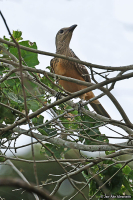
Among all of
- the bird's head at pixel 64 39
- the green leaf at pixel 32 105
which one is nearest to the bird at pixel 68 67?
the bird's head at pixel 64 39

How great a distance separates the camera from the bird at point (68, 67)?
13.1ft

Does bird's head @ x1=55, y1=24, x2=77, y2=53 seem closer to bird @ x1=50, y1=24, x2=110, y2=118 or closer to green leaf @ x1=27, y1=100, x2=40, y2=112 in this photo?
bird @ x1=50, y1=24, x2=110, y2=118

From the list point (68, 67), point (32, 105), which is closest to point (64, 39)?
point (68, 67)

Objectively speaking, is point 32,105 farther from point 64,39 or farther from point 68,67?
point 64,39

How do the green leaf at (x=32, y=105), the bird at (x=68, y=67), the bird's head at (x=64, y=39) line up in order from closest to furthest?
1. the green leaf at (x=32, y=105)
2. the bird at (x=68, y=67)
3. the bird's head at (x=64, y=39)

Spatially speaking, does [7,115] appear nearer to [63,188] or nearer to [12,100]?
[12,100]

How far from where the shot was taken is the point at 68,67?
4047 mm

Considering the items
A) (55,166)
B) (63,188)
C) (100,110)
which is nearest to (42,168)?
(55,166)

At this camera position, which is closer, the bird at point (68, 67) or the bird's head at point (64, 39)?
the bird at point (68, 67)

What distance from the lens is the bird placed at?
4008 mm

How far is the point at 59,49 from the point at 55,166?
111 inches

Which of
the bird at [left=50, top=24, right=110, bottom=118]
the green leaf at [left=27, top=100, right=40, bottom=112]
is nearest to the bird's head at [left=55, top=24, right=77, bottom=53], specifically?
the bird at [left=50, top=24, right=110, bottom=118]

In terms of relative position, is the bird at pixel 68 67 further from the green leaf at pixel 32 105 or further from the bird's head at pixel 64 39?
the green leaf at pixel 32 105

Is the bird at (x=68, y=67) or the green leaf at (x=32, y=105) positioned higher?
the bird at (x=68, y=67)
